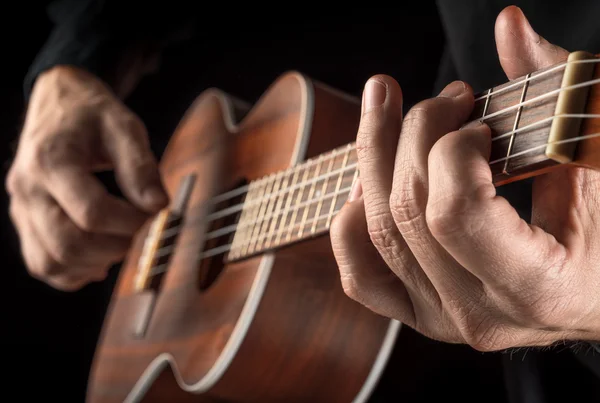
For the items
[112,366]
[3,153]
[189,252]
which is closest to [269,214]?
[189,252]

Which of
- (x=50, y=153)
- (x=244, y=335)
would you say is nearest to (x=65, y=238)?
(x=50, y=153)

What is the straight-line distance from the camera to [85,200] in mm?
865

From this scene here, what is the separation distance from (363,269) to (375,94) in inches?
5.2

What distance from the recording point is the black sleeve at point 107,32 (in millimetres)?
1133

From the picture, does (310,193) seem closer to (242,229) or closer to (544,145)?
(242,229)

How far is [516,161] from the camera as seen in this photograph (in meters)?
0.37

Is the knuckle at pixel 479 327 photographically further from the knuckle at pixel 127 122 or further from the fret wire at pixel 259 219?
the knuckle at pixel 127 122

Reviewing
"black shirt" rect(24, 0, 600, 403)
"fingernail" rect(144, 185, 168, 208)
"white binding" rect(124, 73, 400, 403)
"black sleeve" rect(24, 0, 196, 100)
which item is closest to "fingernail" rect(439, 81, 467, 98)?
"black shirt" rect(24, 0, 600, 403)

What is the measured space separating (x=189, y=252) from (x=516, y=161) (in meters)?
0.55

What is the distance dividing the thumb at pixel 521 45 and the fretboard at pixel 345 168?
1.5 inches

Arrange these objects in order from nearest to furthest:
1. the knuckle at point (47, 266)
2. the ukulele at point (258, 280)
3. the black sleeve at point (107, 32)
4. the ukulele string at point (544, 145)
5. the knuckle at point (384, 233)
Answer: the ukulele string at point (544, 145) → the knuckle at point (384, 233) → the ukulele at point (258, 280) → the knuckle at point (47, 266) → the black sleeve at point (107, 32)

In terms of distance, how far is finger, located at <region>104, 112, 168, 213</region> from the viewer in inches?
34.9

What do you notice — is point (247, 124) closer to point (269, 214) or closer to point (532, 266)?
point (269, 214)

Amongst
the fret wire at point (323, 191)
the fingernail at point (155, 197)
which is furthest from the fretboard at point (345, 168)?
the fingernail at point (155, 197)
